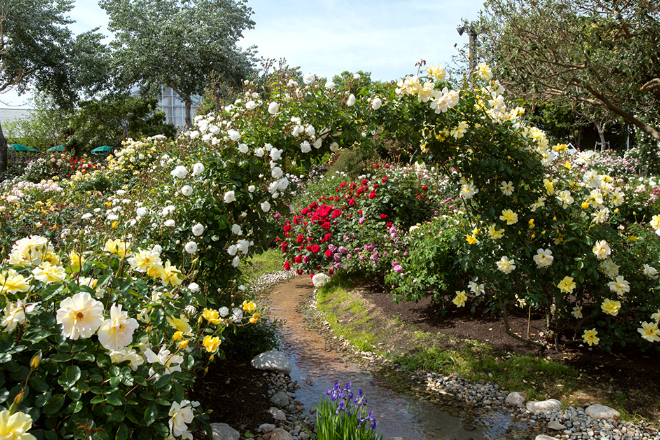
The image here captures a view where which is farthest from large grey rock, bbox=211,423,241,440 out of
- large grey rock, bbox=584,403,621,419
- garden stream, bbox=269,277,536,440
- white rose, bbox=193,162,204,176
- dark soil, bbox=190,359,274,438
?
large grey rock, bbox=584,403,621,419

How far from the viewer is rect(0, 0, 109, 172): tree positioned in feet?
54.5

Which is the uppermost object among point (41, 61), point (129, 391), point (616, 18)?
point (41, 61)

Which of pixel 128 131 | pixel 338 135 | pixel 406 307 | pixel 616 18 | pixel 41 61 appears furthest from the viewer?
pixel 128 131

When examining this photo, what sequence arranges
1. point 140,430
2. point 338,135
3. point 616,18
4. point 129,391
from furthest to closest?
point 616,18
point 338,135
point 140,430
point 129,391

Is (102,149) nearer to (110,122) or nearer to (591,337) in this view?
(110,122)

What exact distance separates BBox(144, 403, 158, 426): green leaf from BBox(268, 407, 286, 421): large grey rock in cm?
188

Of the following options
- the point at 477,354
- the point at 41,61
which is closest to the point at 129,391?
the point at 477,354

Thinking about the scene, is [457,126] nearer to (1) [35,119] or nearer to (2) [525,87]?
(2) [525,87]

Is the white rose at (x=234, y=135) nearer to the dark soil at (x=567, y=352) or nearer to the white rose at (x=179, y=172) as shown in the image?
the white rose at (x=179, y=172)

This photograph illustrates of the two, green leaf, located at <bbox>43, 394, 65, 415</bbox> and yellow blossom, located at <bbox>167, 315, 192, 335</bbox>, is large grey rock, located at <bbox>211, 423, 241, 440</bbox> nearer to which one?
yellow blossom, located at <bbox>167, 315, 192, 335</bbox>

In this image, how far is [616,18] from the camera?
23.7ft

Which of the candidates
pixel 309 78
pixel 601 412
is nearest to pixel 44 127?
pixel 309 78

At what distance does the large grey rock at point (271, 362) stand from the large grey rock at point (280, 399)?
37 cm

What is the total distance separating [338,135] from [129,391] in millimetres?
2747
